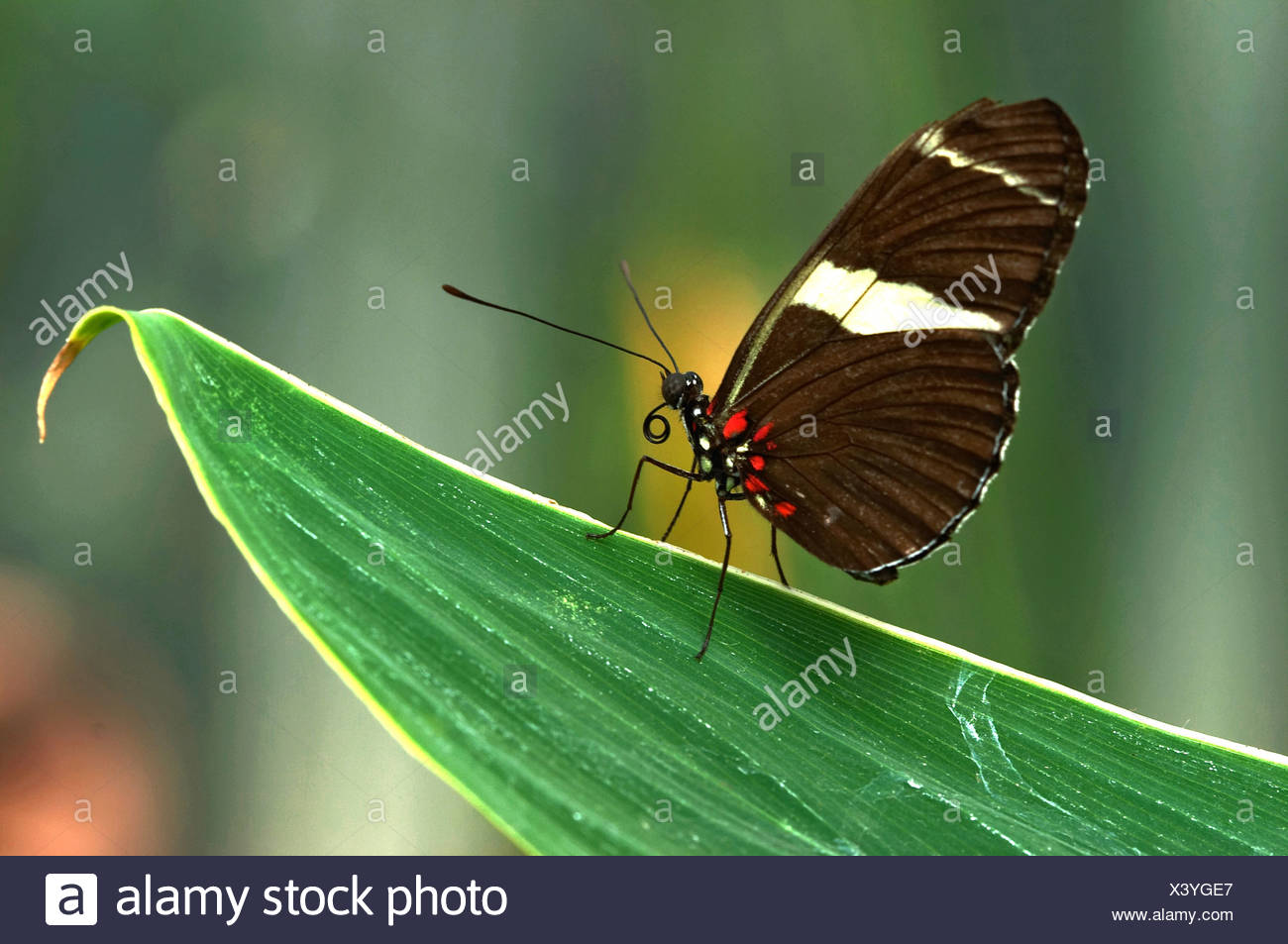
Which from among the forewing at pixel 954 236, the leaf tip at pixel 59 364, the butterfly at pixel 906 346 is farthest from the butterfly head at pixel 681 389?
the leaf tip at pixel 59 364

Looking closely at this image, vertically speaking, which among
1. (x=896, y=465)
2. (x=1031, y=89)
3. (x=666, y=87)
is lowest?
(x=896, y=465)

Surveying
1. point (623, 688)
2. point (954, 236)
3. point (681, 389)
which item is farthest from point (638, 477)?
point (623, 688)

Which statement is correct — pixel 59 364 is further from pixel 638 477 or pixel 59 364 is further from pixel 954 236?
pixel 954 236

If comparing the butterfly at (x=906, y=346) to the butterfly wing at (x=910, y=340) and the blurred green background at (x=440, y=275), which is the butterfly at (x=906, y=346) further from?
the blurred green background at (x=440, y=275)

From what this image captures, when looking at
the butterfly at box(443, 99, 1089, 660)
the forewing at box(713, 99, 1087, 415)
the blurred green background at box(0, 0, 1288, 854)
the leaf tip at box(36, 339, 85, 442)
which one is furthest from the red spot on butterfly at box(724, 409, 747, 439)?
the leaf tip at box(36, 339, 85, 442)

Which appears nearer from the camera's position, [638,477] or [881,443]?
[881,443]

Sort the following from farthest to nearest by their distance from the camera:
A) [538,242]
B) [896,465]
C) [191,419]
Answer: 1. [538,242]
2. [896,465]
3. [191,419]

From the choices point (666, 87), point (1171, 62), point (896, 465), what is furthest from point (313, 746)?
point (1171, 62)

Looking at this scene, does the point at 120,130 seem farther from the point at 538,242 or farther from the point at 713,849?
the point at 713,849
